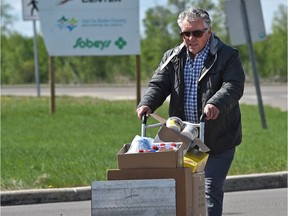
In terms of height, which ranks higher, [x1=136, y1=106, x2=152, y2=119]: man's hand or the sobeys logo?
the sobeys logo

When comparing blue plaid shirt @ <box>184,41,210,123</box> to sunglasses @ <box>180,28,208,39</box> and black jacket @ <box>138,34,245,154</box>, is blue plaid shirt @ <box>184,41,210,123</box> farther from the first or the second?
sunglasses @ <box>180,28,208,39</box>

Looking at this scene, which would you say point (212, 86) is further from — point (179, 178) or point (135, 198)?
point (135, 198)

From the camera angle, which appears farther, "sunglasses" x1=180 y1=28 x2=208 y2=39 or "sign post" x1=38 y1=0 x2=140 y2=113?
"sign post" x1=38 y1=0 x2=140 y2=113

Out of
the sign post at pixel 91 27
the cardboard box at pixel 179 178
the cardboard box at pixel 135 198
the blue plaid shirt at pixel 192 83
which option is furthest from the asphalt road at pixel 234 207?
the sign post at pixel 91 27

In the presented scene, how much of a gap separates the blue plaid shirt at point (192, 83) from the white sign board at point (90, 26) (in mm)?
16131

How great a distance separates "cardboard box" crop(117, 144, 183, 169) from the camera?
20.5 feet

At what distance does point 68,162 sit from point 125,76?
4821 cm

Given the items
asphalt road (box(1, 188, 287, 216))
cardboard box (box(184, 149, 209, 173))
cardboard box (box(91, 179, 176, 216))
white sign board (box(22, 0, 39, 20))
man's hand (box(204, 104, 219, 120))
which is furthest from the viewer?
white sign board (box(22, 0, 39, 20))

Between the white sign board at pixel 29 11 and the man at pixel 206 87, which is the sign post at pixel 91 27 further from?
the man at pixel 206 87

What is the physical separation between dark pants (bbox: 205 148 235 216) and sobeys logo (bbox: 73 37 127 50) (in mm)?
16388

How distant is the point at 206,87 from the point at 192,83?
110 millimetres

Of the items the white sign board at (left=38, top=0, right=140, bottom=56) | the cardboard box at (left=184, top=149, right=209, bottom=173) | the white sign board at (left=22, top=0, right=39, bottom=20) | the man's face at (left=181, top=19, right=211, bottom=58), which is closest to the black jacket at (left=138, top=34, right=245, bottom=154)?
the man's face at (left=181, top=19, right=211, bottom=58)

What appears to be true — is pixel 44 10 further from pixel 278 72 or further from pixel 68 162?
pixel 278 72

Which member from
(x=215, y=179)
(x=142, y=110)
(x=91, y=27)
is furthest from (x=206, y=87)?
→ (x=91, y=27)
